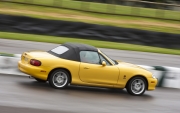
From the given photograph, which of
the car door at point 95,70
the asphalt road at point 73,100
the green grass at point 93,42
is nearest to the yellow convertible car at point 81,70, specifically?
the car door at point 95,70

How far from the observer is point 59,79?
1052 centimetres

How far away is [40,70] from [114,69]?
2036mm

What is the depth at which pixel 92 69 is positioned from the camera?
1076 cm

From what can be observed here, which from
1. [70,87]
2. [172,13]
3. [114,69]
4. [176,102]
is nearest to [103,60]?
[114,69]

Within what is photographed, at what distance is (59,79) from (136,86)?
225 centimetres

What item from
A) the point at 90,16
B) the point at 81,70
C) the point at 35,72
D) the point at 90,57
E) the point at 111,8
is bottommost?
the point at 35,72

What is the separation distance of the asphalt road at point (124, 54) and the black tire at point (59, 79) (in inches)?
324

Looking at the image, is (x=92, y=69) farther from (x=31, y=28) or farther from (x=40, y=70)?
(x=31, y=28)

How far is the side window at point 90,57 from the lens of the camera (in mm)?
10844

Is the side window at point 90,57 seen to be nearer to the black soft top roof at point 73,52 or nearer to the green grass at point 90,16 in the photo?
the black soft top roof at point 73,52

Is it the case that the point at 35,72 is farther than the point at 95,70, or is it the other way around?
the point at 95,70

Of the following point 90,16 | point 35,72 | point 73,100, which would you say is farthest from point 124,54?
point 73,100

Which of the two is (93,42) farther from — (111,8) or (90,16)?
(111,8)

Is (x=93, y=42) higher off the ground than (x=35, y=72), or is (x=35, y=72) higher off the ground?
(x=93, y=42)
